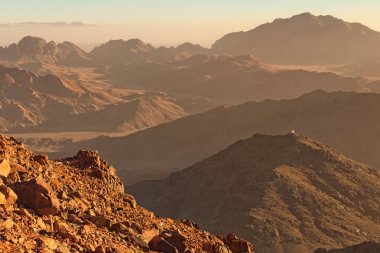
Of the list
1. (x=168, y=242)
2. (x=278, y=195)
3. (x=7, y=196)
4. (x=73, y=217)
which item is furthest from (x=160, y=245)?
(x=278, y=195)

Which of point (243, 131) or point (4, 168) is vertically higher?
point (4, 168)

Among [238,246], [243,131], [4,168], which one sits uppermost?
[4,168]

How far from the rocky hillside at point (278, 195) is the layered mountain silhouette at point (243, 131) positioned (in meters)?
31.6

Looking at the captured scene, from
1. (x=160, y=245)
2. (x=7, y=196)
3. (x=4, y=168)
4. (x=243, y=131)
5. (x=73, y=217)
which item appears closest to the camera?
(x=7, y=196)

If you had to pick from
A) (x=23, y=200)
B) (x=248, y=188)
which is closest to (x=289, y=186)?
(x=248, y=188)

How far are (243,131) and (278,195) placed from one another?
218 ft

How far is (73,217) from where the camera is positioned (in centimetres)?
1923

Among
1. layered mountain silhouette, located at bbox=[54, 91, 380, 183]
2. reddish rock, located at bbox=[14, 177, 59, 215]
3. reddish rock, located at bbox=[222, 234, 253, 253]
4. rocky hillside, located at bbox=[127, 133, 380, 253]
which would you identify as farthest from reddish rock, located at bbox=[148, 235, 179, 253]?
layered mountain silhouette, located at bbox=[54, 91, 380, 183]

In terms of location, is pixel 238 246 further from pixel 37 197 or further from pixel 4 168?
pixel 4 168

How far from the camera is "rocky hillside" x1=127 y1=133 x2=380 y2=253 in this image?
64.8 m

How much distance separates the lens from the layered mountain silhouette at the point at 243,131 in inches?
4680

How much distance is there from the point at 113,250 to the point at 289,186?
5722 cm

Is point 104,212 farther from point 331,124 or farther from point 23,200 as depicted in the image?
point 331,124

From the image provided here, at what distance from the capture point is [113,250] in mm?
17484
